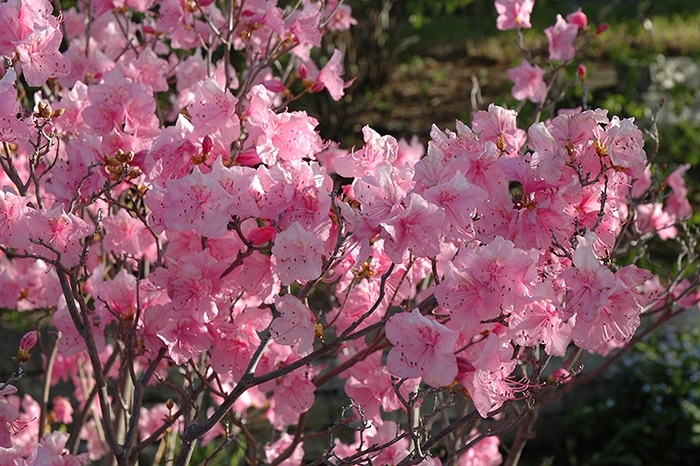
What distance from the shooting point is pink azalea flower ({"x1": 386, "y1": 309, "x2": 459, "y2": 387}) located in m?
1.37

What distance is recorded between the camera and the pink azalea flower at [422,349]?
1368mm

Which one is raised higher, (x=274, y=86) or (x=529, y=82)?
(x=274, y=86)

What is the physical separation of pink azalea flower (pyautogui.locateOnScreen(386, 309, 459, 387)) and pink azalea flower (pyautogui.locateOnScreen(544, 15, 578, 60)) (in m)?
1.57

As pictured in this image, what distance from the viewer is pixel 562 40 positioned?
2703 millimetres

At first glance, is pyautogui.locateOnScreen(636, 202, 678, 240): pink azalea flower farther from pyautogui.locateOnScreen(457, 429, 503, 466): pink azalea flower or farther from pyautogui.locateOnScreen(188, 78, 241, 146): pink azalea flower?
pyautogui.locateOnScreen(188, 78, 241, 146): pink azalea flower

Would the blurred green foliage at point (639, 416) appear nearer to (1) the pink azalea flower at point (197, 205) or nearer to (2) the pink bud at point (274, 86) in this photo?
(2) the pink bud at point (274, 86)

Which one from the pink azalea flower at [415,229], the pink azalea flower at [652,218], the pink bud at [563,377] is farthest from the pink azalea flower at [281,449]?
the pink azalea flower at [652,218]

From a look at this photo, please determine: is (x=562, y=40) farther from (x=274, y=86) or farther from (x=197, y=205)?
(x=197, y=205)

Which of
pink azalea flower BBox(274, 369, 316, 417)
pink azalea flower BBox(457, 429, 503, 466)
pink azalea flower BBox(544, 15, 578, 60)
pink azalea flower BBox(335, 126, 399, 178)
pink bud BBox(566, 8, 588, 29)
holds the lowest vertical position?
pink azalea flower BBox(457, 429, 503, 466)

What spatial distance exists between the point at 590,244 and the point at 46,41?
43.4 inches

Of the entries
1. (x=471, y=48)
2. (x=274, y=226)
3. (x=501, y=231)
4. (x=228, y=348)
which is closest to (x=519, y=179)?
(x=501, y=231)

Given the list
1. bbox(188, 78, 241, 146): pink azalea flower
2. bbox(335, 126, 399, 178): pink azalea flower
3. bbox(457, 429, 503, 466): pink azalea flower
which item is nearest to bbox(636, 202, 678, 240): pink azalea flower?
bbox(457, 429, 503, 466): pink azalea flower

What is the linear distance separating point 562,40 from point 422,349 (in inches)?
63.9

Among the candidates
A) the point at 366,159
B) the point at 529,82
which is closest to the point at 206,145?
the point at 366,159
